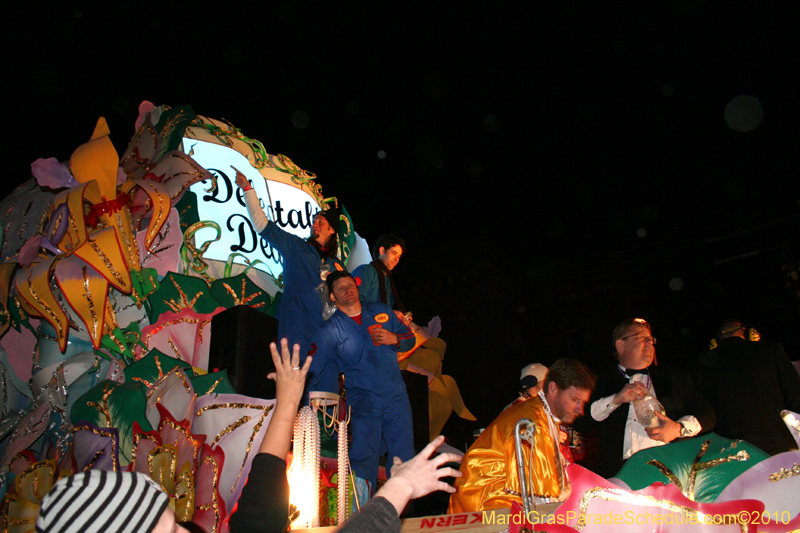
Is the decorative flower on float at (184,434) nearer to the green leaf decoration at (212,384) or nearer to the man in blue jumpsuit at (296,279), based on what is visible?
the green leaf decoration at (212,384)

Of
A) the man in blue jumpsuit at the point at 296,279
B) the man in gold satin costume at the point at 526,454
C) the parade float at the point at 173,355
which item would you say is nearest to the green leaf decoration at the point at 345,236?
the parade float at the point at 173,355

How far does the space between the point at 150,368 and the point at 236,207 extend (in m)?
1.73

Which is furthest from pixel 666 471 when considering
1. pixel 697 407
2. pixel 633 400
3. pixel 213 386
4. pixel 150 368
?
pixel 150 368

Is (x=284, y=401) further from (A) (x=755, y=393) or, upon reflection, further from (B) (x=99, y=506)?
(A) (x=755, y=393)

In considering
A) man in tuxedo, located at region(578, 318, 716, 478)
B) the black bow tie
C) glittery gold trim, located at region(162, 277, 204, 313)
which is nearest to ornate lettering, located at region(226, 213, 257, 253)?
glittery gold trim, located at region(162, 277, 204, 313)

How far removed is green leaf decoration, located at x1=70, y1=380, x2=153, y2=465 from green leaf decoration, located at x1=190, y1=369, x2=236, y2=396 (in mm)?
328

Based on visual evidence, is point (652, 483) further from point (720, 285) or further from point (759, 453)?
point (720, 285)

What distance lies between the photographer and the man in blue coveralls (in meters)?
4.15

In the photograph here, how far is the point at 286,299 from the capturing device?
5000 mm

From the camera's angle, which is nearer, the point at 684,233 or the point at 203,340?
the point at 203,340

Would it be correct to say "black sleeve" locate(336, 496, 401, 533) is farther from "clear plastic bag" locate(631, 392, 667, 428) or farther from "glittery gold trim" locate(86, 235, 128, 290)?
"glittery gold trim" locate(86, 235, 128, 290)

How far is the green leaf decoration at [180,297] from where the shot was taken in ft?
14.9

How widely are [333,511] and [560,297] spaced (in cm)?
814

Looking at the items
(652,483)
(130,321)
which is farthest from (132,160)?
(652,483)
